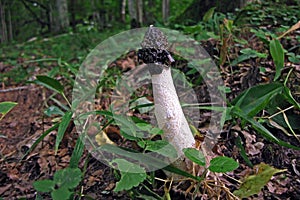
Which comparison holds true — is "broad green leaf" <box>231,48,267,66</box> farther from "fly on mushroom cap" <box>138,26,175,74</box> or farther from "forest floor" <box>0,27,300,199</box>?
"fly on mushroom cap" <box>138,26,175,74</box>

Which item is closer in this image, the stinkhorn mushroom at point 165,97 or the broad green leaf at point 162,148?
the broad green leaf at point 162,148

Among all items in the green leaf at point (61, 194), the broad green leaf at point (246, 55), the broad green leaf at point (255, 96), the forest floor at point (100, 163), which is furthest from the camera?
the broad green leaf at point (246, 55)

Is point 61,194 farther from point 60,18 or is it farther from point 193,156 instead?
point 60,18

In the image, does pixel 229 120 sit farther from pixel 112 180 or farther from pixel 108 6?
pixel 108 6

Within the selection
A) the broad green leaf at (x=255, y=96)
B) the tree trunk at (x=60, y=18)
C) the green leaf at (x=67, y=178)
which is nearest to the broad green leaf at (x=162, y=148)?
the green leaf at (x=67, y=178)

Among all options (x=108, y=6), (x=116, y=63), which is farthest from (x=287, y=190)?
(x=108, y=6)

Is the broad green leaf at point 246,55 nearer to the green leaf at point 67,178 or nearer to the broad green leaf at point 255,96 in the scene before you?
the broad green leaf at point 255,96
